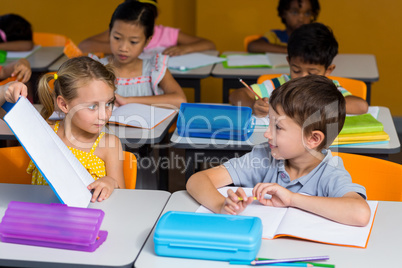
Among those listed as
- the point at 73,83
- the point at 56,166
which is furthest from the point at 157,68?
the point at 56,166

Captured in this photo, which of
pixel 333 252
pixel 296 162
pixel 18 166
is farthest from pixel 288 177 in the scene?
pixel 18 166

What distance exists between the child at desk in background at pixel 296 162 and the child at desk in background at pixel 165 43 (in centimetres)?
175

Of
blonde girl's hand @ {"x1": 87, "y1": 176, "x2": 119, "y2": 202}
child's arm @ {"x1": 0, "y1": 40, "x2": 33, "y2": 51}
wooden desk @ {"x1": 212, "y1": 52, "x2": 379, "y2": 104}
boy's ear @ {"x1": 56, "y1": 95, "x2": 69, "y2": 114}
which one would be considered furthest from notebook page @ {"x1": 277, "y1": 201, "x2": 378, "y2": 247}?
child's arm @ {"x1": 0, "y1": 40, "x2": 33, "y2": 51}

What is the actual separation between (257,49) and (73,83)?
189 centimetres

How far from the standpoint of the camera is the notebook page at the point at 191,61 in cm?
327

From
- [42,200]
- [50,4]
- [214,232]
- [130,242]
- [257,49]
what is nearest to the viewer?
[214,232]

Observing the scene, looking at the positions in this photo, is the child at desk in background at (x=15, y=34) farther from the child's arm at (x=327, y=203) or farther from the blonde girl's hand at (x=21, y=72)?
the child's arm at (x=327, y=203)

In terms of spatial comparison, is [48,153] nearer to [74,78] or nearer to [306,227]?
[74,78]

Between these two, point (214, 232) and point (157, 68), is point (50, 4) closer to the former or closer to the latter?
point (157, 68)

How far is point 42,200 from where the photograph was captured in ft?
5.37

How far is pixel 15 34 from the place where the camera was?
3.66 m

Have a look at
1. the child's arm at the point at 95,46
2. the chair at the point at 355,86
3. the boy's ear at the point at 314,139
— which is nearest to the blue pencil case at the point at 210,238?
the boy's ear at the point at 314,139

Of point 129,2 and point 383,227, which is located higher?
point 129,2

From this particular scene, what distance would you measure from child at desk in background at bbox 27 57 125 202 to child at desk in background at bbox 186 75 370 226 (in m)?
0.40
